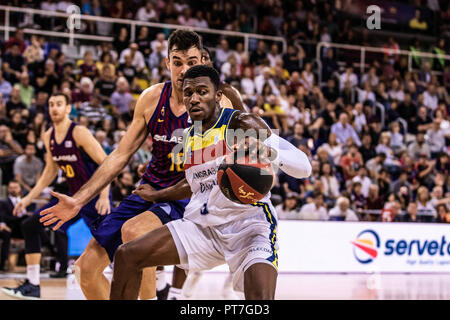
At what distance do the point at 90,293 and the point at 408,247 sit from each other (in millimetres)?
7595

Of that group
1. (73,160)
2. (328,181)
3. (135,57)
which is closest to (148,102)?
(73,160)

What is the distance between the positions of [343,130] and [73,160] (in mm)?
8336

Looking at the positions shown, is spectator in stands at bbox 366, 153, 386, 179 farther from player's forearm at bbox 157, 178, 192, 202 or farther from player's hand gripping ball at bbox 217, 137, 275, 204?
player's hand gripping ball at bbox 217, 137, 275, 204

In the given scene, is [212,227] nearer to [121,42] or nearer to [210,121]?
[210,121]

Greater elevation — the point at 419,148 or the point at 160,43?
the point at 160,43

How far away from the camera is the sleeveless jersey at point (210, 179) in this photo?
381cm

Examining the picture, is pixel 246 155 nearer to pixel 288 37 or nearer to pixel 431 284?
pixel 431 284

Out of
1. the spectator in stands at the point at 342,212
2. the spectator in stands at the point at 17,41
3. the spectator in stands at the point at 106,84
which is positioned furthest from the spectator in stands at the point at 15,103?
the spectator in stands at the point at 342,212

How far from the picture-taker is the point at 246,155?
3488 mm

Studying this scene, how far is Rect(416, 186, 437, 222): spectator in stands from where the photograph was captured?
1255 cm

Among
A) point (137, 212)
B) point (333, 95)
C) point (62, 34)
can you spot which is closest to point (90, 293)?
point (137, 212)

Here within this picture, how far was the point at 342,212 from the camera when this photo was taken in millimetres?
11406
